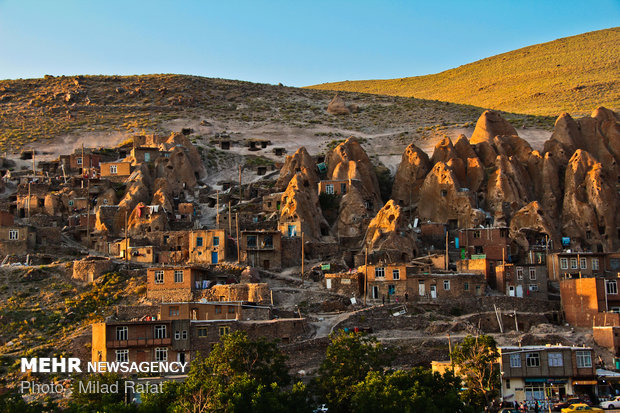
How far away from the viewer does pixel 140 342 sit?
64500 millimetres

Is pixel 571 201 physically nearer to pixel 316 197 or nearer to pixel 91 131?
pixel 316 197

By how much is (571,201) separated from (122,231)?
36.6m

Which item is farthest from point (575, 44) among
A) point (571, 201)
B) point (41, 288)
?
point (41, 288)

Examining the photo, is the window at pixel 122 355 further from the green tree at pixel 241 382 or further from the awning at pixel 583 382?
the awning at pixel 583 382

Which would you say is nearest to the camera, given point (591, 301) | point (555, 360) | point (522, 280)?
point (555, 360)

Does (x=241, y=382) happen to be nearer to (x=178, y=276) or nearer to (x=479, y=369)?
(x=479, y=369)

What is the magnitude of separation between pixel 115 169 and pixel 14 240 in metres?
18.7

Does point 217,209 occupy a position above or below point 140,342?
above

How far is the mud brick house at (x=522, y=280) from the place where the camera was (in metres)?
73.7

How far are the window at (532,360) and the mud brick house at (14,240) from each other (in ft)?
129

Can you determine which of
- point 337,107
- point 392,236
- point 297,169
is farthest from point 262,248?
point 337,107

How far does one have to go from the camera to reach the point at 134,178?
92.9 m

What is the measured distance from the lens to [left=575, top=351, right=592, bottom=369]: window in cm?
5956

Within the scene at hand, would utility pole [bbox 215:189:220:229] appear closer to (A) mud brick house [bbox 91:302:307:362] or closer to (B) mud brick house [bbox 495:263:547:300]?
(A) mud brick house [bbox 91:302:307:362]
